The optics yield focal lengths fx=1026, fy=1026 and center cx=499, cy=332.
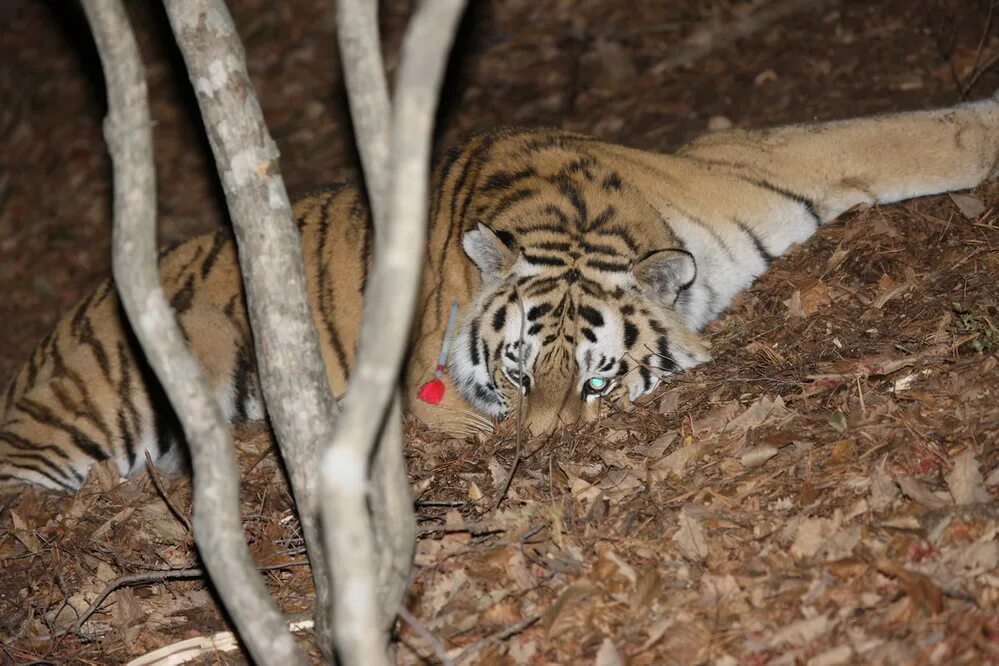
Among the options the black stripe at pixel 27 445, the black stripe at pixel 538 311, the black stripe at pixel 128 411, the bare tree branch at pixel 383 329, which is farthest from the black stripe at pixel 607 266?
the black stripe at pixel 27 445

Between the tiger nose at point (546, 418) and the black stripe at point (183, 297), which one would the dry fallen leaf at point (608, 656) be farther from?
the black stripe at point (183, 297)

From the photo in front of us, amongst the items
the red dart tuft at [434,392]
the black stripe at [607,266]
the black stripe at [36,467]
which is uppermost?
the black stripe at [607,266]

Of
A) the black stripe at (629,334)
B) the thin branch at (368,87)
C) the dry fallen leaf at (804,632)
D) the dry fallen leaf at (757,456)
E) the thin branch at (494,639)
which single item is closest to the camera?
the thin branch at (368,87)

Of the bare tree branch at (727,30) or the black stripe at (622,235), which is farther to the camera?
the bare tree branch at (727,30)

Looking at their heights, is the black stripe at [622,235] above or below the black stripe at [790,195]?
above

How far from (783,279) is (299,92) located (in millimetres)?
4904

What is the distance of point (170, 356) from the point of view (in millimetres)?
2605

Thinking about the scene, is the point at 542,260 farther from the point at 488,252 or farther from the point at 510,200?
the point at 510,200

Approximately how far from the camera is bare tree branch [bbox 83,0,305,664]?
102 inches

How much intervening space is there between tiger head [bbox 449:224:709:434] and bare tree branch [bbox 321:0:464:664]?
195 centimetres

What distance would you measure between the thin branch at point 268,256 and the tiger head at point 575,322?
1244 millimetres

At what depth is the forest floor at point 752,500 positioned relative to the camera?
2900 mm

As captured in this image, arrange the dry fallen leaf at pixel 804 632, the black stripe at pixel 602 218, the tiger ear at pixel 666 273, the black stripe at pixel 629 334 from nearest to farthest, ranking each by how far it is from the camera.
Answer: the dry fallen leaf at pixel 804 632 < the tiger ear at pixel 666 273 < the black stripe at pixel 629 334 < the black stripe at pixel 602 218

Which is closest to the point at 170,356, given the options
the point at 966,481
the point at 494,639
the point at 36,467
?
the point at 494,639
